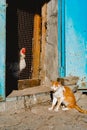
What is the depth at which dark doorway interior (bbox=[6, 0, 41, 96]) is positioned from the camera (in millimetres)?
6988

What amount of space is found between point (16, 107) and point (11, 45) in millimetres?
1818

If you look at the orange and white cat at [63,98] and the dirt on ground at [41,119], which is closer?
the dirt on ground at [41,119]

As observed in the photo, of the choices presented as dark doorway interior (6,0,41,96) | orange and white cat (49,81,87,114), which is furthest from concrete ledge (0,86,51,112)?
dark doorway interior (6,0,41,96)

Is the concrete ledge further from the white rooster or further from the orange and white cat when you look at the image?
the white rooster

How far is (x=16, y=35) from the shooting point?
7.05 m

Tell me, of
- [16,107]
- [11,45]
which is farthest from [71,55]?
[16,107]

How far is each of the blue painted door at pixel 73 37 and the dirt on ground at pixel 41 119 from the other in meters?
1.28

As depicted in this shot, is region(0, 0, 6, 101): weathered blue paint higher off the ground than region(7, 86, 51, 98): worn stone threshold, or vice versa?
region(0, 0, 6, 101): weathered blue paint

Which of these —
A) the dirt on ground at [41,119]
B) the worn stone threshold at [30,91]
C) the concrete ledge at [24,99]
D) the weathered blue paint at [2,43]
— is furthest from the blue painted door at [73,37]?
the weathered blue paint at [2,43]

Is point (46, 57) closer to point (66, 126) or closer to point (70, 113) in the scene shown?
point (70, 113)

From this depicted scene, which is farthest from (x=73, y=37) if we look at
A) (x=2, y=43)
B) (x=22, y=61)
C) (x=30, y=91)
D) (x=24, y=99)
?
(x=2, y=43)

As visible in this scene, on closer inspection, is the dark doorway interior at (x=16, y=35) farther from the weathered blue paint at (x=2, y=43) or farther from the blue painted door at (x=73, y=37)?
the weathered blue paint at (x=2, y=43)

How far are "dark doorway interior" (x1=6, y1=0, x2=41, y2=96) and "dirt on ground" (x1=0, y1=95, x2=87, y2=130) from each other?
3.80 ft

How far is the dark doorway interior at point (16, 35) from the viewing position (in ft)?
22.9
